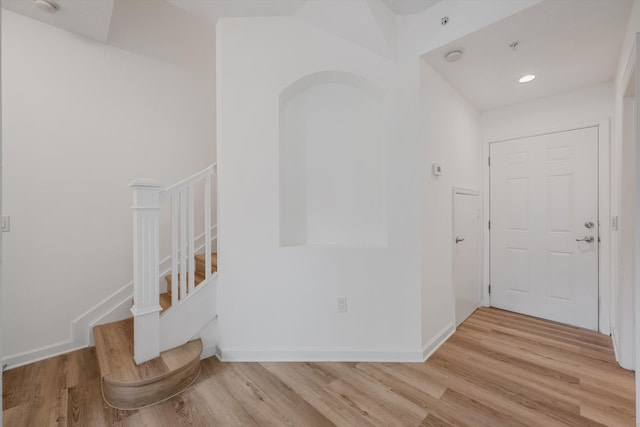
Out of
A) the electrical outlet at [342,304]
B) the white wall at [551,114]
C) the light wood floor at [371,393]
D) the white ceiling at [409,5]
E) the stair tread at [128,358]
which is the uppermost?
the white ceiling at [409,5]

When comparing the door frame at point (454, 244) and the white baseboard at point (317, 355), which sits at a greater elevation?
the door frame at point (454, 244)

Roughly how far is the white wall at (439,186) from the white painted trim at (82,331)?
2656 mm

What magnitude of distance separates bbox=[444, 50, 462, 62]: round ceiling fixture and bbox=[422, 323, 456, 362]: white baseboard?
2271 millimetres

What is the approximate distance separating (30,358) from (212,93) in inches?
112

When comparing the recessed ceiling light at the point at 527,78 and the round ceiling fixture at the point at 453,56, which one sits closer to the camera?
the round ceiling fixture at the point at 453,56

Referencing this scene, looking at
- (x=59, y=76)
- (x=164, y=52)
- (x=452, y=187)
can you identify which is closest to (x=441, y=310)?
(x=452, y=187)

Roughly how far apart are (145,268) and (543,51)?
3.34m

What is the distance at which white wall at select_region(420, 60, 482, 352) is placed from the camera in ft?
8.27

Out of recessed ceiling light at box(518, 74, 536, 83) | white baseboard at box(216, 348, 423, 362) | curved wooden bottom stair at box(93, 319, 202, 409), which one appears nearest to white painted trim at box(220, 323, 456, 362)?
white baseboard at box(216, 348, 423, 362)

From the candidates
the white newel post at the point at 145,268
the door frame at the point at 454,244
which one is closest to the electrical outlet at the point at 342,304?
Answer: the door frame at the point at 454,244

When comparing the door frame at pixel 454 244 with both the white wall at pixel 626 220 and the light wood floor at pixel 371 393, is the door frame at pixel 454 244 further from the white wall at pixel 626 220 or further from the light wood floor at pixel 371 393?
A: the white wall at pixel 626 220

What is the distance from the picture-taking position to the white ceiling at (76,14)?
7.52 feet

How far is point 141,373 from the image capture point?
2033 mm

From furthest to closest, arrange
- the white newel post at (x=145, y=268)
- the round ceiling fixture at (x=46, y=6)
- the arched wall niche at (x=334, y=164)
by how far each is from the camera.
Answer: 1. the arched wall niche at (x=334, y=164)
2. the round ceiling fixture at (x=46, y=6)
3. the white newel post at (x=145, y=268)
